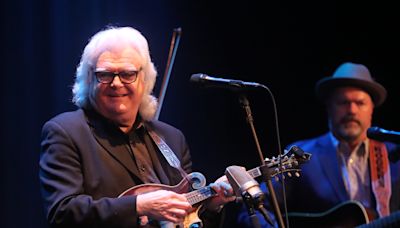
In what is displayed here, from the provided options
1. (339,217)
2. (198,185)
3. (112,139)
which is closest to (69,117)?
(112,139)

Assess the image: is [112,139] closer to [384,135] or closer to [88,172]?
[88,172]

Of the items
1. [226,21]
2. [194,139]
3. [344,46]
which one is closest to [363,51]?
[344,46]

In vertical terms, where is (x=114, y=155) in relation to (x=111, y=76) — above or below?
below

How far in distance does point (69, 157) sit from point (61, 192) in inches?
6.4

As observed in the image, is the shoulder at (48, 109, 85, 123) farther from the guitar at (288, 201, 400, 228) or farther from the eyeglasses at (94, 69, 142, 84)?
the guitar at (288, 201, 400, 228)

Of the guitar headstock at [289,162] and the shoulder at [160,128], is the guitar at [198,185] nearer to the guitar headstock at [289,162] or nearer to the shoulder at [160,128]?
the guitar headstock at [289,162]

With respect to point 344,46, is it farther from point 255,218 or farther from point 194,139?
point 255,218

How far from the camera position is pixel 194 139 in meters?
4.43

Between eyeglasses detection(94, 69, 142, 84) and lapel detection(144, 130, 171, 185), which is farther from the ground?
eyeglasses detection(94, 69, 142, 84)

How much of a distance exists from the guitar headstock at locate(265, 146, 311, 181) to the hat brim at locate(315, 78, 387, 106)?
189cm

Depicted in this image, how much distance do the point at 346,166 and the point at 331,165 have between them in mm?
→ 113

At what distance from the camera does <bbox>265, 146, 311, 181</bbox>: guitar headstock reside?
248 centimetres

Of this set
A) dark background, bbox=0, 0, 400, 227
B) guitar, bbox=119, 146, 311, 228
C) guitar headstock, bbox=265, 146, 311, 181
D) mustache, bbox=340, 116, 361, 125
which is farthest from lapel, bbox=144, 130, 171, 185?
mustache, bbox=340, 116, 361, 125

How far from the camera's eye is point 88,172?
258 cm
